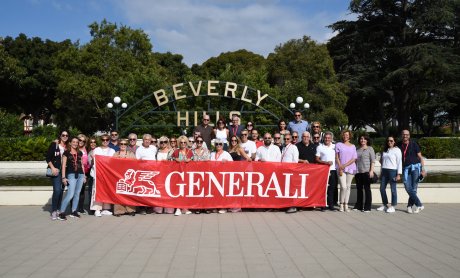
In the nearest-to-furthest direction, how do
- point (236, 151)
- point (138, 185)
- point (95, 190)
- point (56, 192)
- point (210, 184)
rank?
1. point (56, 192)
2. point (95, 190)
3. point (138, 185)
4. point (210, 184)
5. point (236, 151)

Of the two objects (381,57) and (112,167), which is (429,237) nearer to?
(112,167)

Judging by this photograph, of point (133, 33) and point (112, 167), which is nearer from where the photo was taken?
point (112, 167)

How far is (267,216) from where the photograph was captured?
9.78 meters

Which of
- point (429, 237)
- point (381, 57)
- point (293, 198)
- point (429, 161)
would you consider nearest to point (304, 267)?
point (429, 237)

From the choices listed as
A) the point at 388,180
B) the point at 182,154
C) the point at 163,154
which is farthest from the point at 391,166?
the point at 163,154

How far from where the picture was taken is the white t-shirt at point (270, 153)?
34.4 feet

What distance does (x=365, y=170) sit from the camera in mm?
10219

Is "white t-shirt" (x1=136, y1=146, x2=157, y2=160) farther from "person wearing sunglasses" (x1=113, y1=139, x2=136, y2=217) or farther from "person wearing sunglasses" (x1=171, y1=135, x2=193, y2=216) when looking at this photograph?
"person wearing sunglasses" (x1=171, y1=135, x2=193, y2=216)

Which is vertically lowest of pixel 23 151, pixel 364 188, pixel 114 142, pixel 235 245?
pixel 235 245

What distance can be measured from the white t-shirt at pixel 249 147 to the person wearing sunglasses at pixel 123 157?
2.55 m

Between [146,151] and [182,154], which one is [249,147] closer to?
[182,154]

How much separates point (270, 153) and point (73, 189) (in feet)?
14.1

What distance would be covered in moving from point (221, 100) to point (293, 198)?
20.5m

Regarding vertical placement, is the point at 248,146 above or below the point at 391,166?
above
